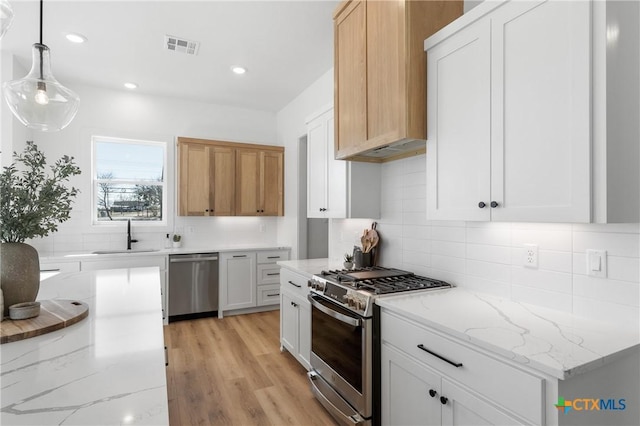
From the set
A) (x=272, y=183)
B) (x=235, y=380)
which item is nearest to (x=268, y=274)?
(x=272, y=183)

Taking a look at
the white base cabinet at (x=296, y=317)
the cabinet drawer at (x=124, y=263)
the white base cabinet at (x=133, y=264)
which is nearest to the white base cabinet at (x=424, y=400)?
the white base cabinet at (x=296, y=317)

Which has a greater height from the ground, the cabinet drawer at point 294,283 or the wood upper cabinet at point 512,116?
the wood upper cabinet at point 512,116

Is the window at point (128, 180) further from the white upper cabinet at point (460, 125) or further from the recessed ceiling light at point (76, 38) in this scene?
the white upper cabinet at point (460, 125)

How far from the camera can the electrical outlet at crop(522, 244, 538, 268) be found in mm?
1669

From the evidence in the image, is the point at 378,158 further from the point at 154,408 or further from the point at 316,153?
the point at 154,408

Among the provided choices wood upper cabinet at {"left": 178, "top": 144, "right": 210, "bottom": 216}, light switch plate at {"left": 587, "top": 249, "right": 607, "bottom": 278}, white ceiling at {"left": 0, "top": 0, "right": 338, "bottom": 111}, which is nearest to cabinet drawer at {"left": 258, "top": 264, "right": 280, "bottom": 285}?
wood upper cabinet at {"left": 178, "top": 144, "right": 210, "bottom": 216}

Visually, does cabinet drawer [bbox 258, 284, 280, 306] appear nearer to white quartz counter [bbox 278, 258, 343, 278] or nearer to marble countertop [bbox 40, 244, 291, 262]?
marble countertop [bbox 40, 244, 291, 262]

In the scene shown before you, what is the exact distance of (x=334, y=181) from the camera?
283 centimetres

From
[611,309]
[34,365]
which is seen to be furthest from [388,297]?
[34,365]

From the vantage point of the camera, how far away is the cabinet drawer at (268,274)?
4.57m

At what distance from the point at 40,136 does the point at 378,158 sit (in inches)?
160

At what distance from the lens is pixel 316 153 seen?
3.13 m

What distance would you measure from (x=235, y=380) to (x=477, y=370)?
2104 mm

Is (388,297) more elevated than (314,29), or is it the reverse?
(314,29)
